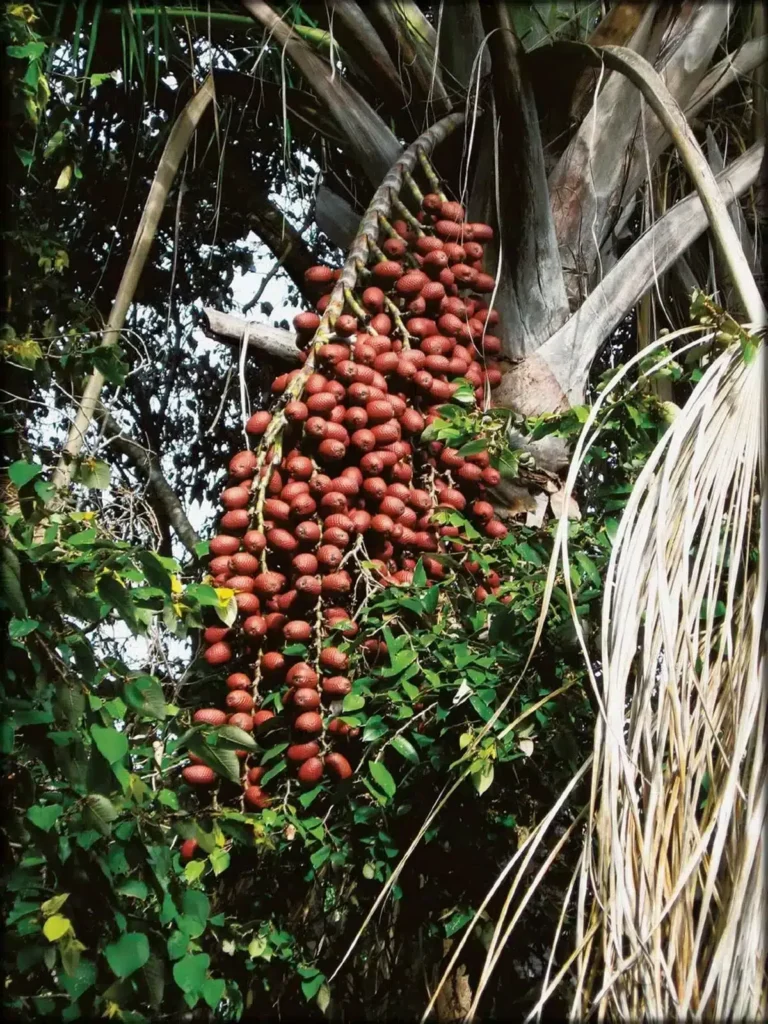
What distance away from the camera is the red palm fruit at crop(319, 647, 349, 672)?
1471mm

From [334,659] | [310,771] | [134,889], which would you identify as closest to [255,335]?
[334,659]

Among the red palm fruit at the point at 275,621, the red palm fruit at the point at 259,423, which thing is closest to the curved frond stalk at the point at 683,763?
the red palm fruit at the point at 275,621

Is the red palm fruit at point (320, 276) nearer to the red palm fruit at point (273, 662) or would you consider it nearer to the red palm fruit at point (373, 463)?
the red palm fruit at point (373, 463)

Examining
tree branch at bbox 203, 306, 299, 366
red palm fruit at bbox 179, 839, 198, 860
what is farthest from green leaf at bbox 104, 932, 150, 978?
tree branch at bbox 203, 306, 299, 366

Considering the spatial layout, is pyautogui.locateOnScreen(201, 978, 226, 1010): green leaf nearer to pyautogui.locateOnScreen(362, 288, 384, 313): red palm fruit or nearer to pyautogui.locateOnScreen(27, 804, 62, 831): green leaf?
pyautogui.locateOnScreen(27, 804, 62, 831): green leaf

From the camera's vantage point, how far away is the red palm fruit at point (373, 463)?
159cm

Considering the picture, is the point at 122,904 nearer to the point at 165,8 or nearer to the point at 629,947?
the point at 629,947

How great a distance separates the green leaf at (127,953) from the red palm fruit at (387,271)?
1054mm

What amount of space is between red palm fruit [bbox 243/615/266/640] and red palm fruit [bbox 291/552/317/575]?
0.27 ft

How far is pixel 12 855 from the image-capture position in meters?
1.22

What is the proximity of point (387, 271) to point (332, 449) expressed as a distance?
1.19 ft

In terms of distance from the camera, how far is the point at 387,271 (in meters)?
1.78

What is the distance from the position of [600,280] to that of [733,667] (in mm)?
1169

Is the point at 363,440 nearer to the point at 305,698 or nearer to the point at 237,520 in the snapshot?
the point at 237,520
